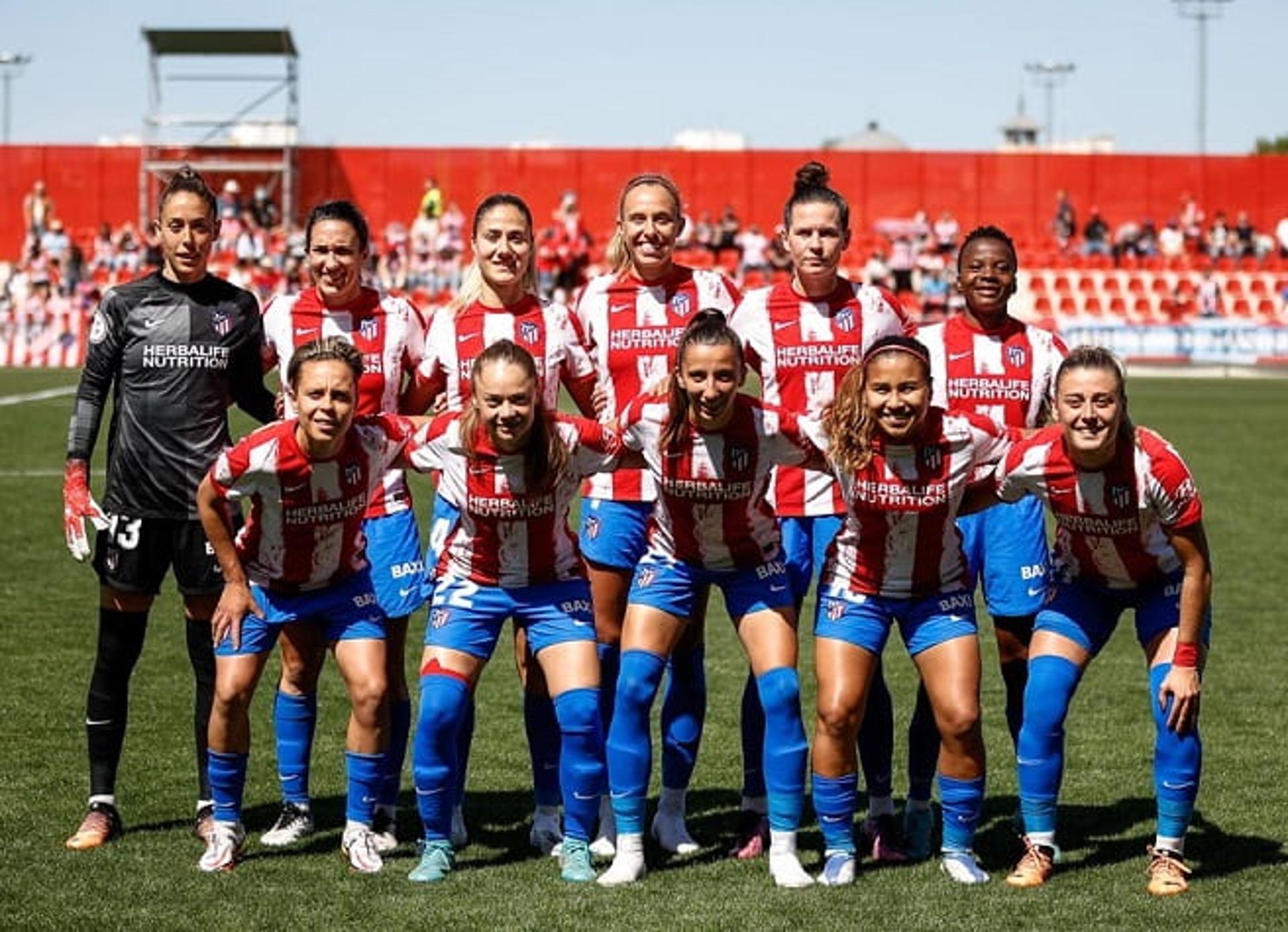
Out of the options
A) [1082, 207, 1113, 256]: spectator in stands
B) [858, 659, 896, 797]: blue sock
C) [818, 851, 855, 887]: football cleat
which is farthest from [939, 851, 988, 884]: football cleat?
[1082, 207, 1113, 256]: spectator in stands

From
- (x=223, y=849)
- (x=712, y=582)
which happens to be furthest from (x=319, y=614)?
(x=712, y=582)

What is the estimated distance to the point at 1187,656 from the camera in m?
6.18

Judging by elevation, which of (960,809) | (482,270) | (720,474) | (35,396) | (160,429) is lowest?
(960,809)

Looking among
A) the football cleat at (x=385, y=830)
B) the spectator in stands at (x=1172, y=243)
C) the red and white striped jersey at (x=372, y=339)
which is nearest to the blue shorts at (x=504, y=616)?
the red and white striped jersey at (x=372, y=339)

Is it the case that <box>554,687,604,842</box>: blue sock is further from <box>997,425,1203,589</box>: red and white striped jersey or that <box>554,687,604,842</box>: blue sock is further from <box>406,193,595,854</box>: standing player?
<box>997,425,1203,589</box>: red and white striped jersey

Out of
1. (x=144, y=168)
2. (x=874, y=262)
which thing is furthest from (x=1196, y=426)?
(x=144, y=168)

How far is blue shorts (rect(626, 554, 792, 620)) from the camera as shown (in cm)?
650

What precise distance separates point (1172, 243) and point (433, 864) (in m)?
39.0

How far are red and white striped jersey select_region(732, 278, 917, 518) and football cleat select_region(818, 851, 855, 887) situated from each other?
118 centimetres

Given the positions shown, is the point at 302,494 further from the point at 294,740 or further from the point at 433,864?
the point at 433,864

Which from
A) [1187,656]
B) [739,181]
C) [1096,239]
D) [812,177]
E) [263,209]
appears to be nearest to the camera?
[1187,656]

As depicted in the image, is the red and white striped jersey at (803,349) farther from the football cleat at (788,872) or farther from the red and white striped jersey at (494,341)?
the football cleat at (788,872)

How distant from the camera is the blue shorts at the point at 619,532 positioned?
691 cm

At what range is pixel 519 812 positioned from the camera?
7.30 m
